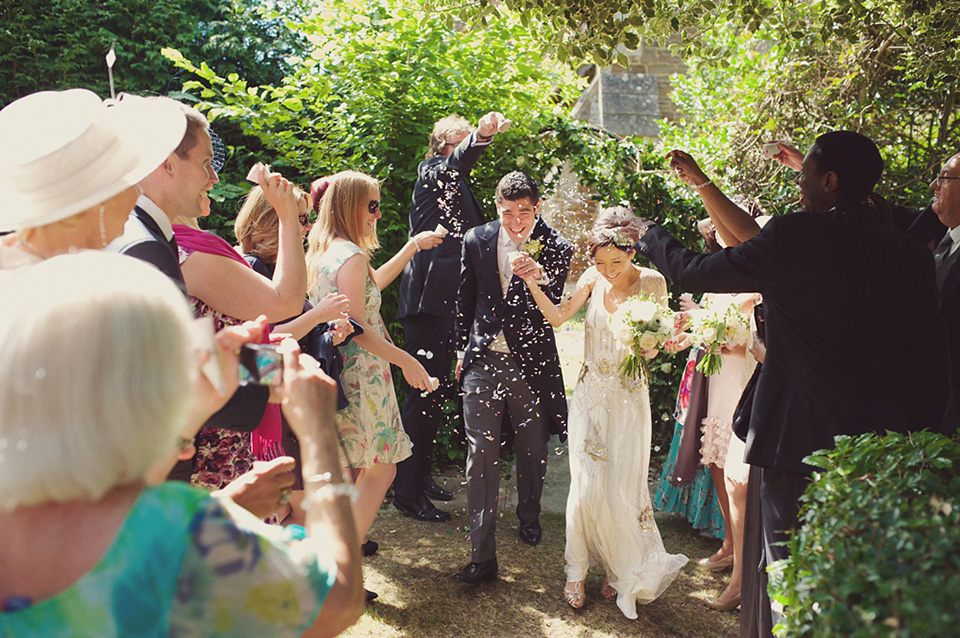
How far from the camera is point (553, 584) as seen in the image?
4.41m

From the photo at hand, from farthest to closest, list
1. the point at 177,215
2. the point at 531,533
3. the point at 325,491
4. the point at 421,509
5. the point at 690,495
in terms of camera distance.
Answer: the point at 421,509, the point at 690,495, the point at 531,533, the point at 177,215, the point at 325,491

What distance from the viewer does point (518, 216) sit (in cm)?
465

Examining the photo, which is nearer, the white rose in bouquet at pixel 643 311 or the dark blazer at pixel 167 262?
the dark blazer at pixel 167 262

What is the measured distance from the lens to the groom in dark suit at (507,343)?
4.46 metres

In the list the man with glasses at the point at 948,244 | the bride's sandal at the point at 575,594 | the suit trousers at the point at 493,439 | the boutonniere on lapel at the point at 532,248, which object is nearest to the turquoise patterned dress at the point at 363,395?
the suit trousers at the point at 493,439

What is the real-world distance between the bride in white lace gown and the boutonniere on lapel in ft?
0.65

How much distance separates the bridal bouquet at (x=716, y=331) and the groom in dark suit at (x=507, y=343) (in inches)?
35.8

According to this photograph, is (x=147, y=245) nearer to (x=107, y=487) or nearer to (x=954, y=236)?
(x=107, y=487)

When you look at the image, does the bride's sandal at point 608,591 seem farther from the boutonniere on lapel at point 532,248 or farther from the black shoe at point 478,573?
the boutonniere on lapel at point 532,248

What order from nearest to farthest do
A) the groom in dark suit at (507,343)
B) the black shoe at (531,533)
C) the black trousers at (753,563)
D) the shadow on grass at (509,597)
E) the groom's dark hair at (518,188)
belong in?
the black trousers at (753,563)
the shadow on grass at (509,597)
the groom in dark suit at (507,343)
the groom's dark hair at (518,188)
the black shoe at (531,533)

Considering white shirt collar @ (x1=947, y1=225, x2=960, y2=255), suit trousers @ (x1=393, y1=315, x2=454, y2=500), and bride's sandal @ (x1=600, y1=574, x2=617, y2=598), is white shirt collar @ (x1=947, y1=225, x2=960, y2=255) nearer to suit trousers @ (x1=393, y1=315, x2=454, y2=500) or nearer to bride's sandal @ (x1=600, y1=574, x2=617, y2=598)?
bride's sandal @ (x1=600, y1=574, x2=617, y2=598)

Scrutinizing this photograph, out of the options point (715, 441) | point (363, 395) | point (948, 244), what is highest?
point (948, 244)

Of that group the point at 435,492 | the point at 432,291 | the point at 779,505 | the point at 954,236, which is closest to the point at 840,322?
the point at 779,505

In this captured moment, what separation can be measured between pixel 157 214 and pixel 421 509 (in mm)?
3488
